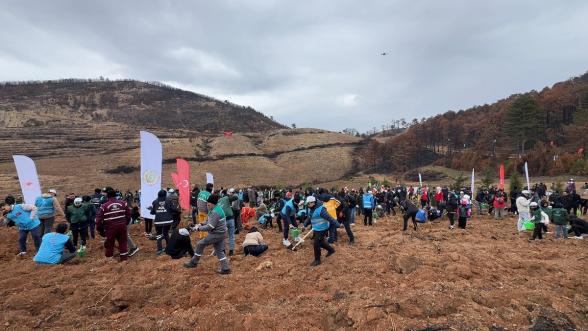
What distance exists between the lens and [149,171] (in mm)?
10586

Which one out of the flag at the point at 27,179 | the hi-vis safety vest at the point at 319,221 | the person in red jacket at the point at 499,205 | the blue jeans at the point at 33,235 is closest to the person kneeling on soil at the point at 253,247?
the hi-vis safety vest at the point at 319,221

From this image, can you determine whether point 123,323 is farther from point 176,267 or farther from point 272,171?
point 272,171

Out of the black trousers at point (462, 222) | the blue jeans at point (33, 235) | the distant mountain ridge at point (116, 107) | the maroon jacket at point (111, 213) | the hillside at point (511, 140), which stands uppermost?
the distant mountain ridge at point (116, 107)

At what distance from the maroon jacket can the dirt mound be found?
934 mm

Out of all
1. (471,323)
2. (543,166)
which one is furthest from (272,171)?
(471,323)

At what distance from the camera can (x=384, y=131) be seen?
391 ft

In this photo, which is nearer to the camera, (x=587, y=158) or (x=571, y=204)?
(x=571, y=204)

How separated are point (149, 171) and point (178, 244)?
3.51 meters

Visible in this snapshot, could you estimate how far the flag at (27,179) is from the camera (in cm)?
1195

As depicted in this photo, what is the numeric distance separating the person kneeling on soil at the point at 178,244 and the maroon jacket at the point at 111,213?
1.10 metres

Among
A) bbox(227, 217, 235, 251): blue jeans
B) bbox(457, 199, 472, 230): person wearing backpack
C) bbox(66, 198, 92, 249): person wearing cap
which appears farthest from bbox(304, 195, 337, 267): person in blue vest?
bbox(457, 199, 472, 230): person wearing backpack

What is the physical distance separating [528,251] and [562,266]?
5.94ft

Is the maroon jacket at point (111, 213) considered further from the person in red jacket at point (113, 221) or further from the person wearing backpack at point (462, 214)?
the person wearing backpack at point (462, 214)

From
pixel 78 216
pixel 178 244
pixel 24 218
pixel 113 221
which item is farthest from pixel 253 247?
pixel 24 218
